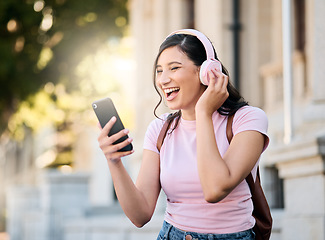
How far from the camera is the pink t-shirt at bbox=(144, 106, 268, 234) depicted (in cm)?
300

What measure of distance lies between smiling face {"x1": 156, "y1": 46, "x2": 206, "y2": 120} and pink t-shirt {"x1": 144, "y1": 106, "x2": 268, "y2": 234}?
5.3 inches

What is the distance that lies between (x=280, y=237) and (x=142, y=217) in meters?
2.68

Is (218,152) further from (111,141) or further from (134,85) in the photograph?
(134,85)

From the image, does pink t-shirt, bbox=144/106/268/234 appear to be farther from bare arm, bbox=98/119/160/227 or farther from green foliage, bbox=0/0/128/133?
green foliage, bbox=0/0/128/133

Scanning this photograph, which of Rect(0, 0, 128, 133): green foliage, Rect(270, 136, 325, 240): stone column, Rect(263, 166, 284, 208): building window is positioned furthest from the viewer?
Rect(0, 0, 128, 133): green foliage

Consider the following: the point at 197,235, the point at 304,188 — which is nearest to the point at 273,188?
the point at 304,188

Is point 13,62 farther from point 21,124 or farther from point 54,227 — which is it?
point 54,227

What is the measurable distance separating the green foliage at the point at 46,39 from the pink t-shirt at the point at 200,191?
57.6ft

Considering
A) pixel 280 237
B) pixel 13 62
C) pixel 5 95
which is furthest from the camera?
pixel 5 95

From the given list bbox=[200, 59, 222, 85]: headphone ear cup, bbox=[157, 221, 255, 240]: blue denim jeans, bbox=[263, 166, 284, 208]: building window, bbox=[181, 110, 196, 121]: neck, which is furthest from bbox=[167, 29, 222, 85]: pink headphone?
bbox=[263, 166, 284, 208]: building window

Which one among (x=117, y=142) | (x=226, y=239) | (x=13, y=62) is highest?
(x=13, y=62)

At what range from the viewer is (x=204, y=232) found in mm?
2998

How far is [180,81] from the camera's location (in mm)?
3180

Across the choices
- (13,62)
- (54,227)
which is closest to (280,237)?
(54,227)
